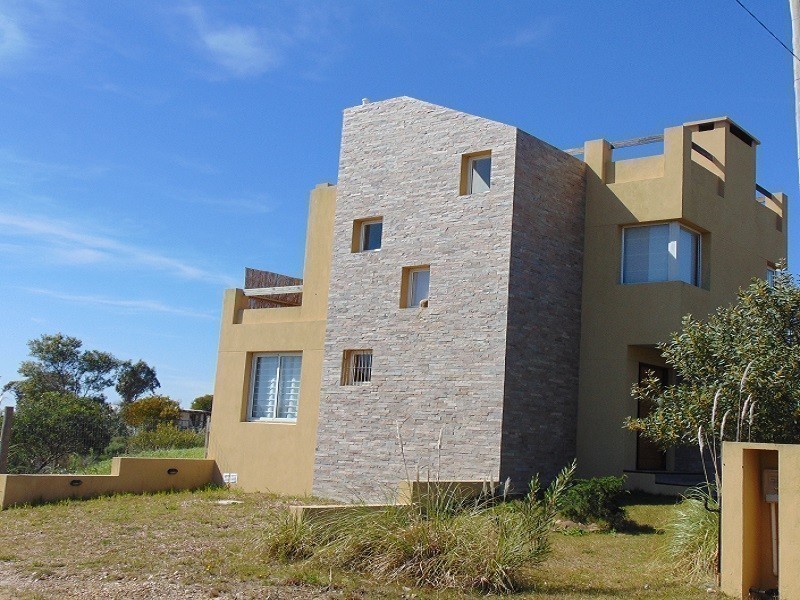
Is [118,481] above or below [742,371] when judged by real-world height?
below

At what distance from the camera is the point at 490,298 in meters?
16.5

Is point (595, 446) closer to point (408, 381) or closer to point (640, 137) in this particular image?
point (408, 381)

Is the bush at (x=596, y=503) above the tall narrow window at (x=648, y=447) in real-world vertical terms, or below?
below

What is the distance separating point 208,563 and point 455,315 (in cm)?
793

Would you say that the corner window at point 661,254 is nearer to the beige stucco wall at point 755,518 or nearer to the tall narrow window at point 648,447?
the tall narrow window at point 648,447

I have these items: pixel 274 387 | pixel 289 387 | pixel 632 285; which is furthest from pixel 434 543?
pixel 274 387

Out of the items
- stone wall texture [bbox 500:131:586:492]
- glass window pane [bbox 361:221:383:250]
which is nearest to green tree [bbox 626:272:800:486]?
stone wall texture [bbox 500:131:586:492]

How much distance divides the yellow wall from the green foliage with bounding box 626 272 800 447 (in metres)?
10.5

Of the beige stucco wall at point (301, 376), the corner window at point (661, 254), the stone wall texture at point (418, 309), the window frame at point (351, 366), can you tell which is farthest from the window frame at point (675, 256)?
the beige stucco wall at point (301, 376)

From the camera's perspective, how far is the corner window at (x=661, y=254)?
56.3ft

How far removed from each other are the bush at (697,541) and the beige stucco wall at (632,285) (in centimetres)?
620

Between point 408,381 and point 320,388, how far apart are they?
238 cm

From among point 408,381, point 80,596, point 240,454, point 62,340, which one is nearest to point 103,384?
point 62,340

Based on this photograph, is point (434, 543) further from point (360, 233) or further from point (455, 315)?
point (360, 233)
